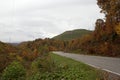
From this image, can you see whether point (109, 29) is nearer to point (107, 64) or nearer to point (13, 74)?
point (13, 74)

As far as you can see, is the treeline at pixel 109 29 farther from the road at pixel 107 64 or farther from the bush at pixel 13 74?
the bush at pixel 13 74

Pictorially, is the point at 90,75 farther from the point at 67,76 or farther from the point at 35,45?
the point at 35,45

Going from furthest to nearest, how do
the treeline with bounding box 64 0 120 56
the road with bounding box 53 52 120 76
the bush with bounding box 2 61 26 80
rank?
the treeline with bounding box 64 0 120 56, the bush with bounding box 2 61 26 80, the road with bounding box 53 52 120 76

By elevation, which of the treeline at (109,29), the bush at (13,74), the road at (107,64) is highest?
the treeline at (109,29)

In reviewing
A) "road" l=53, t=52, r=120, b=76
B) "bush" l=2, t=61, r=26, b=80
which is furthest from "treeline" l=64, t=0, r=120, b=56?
"bush" l=2, t=61, r=26, b=80

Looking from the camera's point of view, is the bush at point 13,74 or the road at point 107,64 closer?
the road at point 107,64

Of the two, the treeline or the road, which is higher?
the treeline

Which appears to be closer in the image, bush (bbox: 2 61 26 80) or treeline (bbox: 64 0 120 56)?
bush (bbox: 2 61 26 80)

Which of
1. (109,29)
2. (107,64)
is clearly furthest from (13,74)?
(107,64)

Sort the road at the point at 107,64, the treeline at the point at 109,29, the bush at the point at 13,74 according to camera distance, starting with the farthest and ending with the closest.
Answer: the treeline at the point at 109,29
the bush at the point at 13,74
the road at the point at 107,64

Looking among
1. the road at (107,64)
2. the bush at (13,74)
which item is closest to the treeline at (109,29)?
the road at (107,64)

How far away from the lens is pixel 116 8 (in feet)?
140

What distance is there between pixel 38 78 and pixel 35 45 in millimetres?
151342

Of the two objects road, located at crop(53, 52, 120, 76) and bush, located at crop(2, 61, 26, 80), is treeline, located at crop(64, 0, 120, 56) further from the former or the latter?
bush, located at crop(2, 61, 26, 80)
